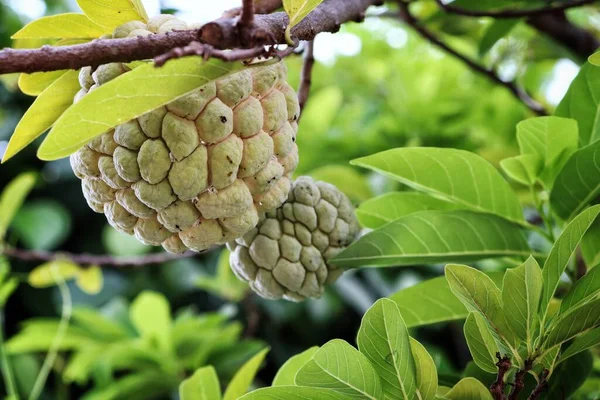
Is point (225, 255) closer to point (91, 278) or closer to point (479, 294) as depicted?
point (91, 278)

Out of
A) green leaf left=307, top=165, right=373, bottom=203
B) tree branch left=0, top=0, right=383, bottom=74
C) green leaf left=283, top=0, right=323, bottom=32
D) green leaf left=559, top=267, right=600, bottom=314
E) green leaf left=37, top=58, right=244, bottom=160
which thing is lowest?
green leaf left=307, top=165, right=373, bottom=203

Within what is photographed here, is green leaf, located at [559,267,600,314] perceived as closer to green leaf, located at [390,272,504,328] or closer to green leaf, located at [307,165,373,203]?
green leaf, located at [390,272,504,328]

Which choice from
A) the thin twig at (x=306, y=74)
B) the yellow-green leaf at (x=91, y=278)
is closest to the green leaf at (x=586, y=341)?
the thin twig at (x=306, y=74)

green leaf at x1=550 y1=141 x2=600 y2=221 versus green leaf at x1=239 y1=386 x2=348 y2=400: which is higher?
green leaf at x1=550 y1=141 x2=600 y2=221

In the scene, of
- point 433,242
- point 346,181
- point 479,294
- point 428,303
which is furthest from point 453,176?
point 346,181

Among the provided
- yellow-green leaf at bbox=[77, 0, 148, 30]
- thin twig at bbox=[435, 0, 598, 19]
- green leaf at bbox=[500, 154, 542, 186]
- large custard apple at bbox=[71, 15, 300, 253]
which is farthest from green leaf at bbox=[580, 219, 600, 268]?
yellow-green leaf at bbox=[77, 0, 148, 30]

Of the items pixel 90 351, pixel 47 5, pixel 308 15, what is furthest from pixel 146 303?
pixel 47 5

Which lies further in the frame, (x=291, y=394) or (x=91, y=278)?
(x=91, y=278)
